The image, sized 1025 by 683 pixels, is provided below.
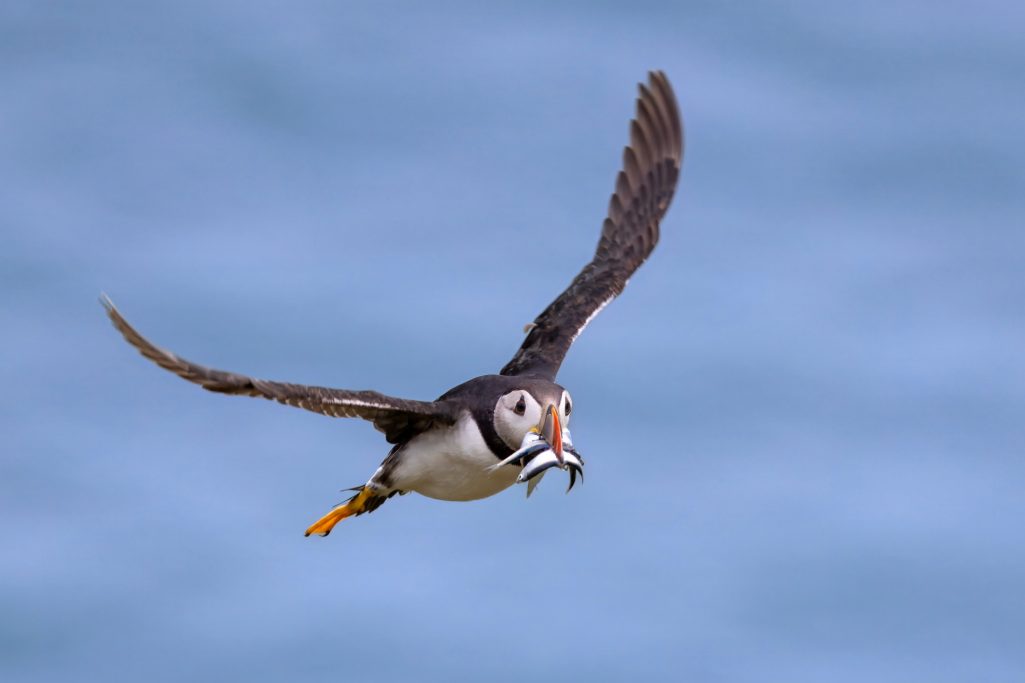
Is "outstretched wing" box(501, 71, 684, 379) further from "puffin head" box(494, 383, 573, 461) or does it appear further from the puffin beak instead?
the puffin beak

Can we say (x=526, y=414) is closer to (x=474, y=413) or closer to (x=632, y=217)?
(x=474, y=413)

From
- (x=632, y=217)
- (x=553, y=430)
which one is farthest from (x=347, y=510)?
(x=632, y=217)

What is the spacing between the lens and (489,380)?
18766 mm

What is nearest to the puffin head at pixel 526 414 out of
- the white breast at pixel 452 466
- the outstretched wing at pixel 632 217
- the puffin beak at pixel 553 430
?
the puffin beak at pixel 553 430

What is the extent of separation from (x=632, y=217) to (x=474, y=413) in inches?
261

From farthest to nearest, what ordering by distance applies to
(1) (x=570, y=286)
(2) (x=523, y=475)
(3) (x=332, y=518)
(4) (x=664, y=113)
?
(4) (x=664, y=113) → (1) (x=570, y=286) → (3) (x=332, y=518) → (2) (x=523, y=475)

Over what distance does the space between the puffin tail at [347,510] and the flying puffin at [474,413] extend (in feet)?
0.04

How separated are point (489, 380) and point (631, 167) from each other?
6627 mm

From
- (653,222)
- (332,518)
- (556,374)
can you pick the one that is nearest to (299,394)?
(332,518)

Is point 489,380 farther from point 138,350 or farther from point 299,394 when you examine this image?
point 138,350

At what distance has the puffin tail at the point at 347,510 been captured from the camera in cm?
1984

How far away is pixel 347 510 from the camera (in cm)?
2003

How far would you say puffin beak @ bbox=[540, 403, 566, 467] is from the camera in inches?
684

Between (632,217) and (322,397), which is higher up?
(632,217)
